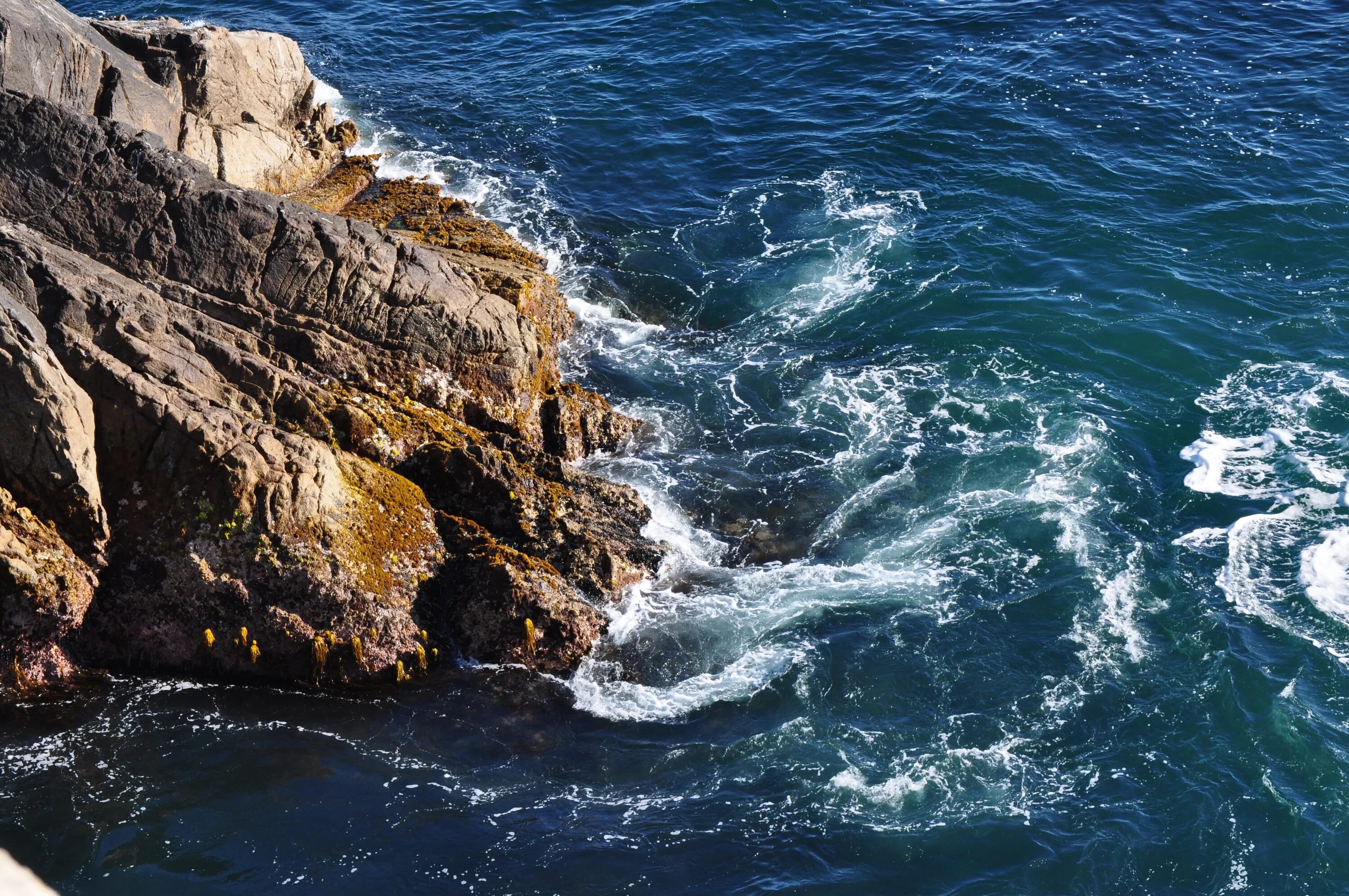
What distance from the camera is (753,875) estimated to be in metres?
18.2

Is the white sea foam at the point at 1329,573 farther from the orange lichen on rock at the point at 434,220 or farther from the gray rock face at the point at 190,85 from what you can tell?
the gray rock face at the point at 190,85

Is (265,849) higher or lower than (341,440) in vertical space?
lower

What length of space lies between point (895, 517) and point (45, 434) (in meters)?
18.0

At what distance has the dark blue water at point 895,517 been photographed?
1875cm

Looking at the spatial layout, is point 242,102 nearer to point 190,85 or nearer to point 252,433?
point 190,85

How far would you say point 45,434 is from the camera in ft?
65.5

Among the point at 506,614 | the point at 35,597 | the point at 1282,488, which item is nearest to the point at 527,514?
the point at 506,614

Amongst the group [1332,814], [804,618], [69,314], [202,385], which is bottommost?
[1332,814]

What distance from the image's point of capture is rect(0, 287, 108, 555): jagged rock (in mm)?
19750

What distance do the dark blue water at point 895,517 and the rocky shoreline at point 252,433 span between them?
1234 mm

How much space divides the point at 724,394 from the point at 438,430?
29.8ft

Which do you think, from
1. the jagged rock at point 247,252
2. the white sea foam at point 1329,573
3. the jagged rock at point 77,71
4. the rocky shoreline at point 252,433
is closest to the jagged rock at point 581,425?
the rocky shoreline at point 252,433

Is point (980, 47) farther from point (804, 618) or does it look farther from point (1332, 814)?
point (1332, 814)

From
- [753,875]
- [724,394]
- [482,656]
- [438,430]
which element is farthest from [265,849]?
[724,394]
